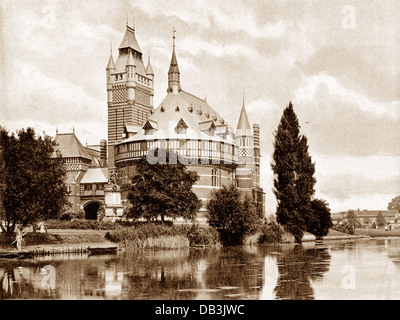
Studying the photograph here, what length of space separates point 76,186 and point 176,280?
200 feet

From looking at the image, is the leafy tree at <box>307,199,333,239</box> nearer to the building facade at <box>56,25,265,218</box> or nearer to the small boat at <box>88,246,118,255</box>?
the building facade at <box>56,25,265,218</box>

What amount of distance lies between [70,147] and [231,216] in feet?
Result: 153

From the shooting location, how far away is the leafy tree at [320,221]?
46.9 m

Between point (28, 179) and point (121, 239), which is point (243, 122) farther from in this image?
point (28, 179)

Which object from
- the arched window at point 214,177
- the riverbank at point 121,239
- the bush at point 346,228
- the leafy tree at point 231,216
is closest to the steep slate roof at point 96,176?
the arched window at point 214,177

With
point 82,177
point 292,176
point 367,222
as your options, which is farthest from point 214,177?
point 82,177

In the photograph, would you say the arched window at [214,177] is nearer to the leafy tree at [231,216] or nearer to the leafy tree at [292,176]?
the leafy tree at [292,176]

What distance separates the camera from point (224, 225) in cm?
3959

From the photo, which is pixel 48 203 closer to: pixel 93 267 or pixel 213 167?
pixel 93 267

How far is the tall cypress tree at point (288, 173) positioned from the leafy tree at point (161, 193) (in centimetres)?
728

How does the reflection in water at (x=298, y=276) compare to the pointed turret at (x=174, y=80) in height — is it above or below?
below

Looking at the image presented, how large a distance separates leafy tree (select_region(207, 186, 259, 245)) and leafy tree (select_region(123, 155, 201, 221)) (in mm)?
1848

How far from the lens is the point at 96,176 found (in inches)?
3036
